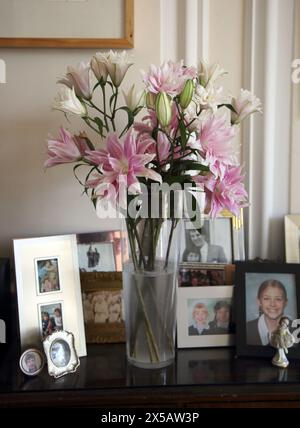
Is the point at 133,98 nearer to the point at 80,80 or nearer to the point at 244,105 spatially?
the point at 80,80

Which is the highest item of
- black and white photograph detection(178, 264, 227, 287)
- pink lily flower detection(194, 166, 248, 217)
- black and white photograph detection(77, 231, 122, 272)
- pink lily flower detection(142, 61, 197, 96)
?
pink lily flower detection(142, 61, 197, 96)

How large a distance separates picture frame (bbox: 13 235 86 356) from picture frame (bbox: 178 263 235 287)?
0.25 metres

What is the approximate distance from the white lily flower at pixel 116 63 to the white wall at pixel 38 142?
9.6 inches

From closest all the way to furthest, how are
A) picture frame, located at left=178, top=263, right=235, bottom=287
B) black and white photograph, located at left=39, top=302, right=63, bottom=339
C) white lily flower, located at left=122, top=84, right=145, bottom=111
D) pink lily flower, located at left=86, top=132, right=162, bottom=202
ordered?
pink lily flower, located at left=86, top=132, right=162, bottom=202
white lily flower, located at left=122, top=84, right=145, bottom=111
black and white photograph, located at left=39, top=302, right=63, bottom=339
picture frame, located at left=178, top=263, right=235, bottom=287

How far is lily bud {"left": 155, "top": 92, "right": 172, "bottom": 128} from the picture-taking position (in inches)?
27.2

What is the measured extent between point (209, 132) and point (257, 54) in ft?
1.42

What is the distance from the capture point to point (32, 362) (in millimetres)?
818

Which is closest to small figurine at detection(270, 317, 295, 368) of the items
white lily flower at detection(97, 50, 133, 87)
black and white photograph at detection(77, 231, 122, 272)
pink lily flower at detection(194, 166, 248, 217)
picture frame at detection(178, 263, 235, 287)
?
picture frame at detection(178, 263, 235, 287)

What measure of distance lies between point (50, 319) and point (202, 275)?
36 cm

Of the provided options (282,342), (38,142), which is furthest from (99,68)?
(282,342)

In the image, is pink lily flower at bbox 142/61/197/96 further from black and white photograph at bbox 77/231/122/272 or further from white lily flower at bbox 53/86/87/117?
black and white photograph at bbox 77/231/122/272

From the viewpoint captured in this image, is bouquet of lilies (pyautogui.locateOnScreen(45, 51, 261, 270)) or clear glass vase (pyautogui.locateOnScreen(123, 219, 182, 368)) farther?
clear glass vase (pyautogui.locateOnScreen(123, 219, 182, 368))
